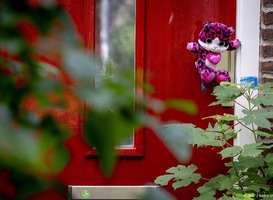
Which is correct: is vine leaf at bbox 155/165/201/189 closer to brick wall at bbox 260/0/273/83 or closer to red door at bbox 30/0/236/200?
red door at bbox 30/0/236/200

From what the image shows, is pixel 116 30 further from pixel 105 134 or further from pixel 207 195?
pixel 105 134

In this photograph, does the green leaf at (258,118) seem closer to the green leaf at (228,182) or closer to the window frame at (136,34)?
the green leaf at (228,182)

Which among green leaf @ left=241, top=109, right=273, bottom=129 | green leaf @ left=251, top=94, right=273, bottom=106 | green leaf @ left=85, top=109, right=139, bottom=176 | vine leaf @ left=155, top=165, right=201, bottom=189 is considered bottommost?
vine leaf @ left=155, top=165, right=201, bottom=189

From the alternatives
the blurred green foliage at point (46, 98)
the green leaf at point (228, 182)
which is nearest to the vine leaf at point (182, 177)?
the green leaf at point (228, 182)

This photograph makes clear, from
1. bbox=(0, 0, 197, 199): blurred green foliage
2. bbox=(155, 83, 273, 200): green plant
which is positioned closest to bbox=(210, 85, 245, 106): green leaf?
bbox=(155, 83, 273, 200): green plant

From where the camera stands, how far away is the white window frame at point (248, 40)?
7.14ft

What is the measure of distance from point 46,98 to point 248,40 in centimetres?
194

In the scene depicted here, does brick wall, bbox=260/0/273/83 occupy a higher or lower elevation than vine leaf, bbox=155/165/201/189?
higher

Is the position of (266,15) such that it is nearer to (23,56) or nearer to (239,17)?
(239,17)

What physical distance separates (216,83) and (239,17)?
0.37 metres

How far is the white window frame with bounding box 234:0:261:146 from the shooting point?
218 centimetres

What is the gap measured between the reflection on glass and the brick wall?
68cm

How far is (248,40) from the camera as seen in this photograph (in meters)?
2.18

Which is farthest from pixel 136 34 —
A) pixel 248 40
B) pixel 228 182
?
pixel 228 182
